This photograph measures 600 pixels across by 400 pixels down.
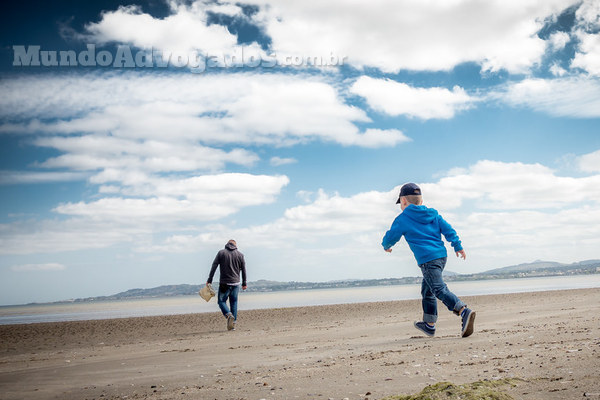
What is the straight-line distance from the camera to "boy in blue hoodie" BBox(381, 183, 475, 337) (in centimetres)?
823

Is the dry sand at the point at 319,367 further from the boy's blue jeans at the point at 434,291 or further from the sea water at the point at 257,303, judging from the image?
the sea water at the point at 257,303

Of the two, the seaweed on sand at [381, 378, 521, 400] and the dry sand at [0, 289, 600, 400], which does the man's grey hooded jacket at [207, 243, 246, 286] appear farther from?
the seaweed on sand at [381, 378, 521, 400]

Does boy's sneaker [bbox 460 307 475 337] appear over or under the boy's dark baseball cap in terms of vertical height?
under

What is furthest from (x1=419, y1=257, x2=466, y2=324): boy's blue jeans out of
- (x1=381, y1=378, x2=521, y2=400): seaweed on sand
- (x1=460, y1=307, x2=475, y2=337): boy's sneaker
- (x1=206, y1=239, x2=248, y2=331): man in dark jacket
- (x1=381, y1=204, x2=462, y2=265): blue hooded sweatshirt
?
(x1=206, y1=239, x2=248, y2=331): man in dark jacket

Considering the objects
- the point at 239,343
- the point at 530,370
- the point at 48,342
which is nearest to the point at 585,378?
the point at 530,370

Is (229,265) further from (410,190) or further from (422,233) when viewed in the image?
(422,233)

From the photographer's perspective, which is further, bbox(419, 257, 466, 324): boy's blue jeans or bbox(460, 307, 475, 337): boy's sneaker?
bbox(419, 257, 466, 324): boy's blue jeans

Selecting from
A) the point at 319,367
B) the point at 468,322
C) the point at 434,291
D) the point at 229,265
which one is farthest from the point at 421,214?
the point at 229,265

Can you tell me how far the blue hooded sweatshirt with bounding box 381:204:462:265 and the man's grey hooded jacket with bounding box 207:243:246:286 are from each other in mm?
7051

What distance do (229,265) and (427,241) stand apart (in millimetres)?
7587

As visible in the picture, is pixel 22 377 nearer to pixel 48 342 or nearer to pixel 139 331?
pixel 48 342

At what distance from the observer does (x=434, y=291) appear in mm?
8211

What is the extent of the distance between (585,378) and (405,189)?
485 cm

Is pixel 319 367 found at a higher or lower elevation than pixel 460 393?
lower
